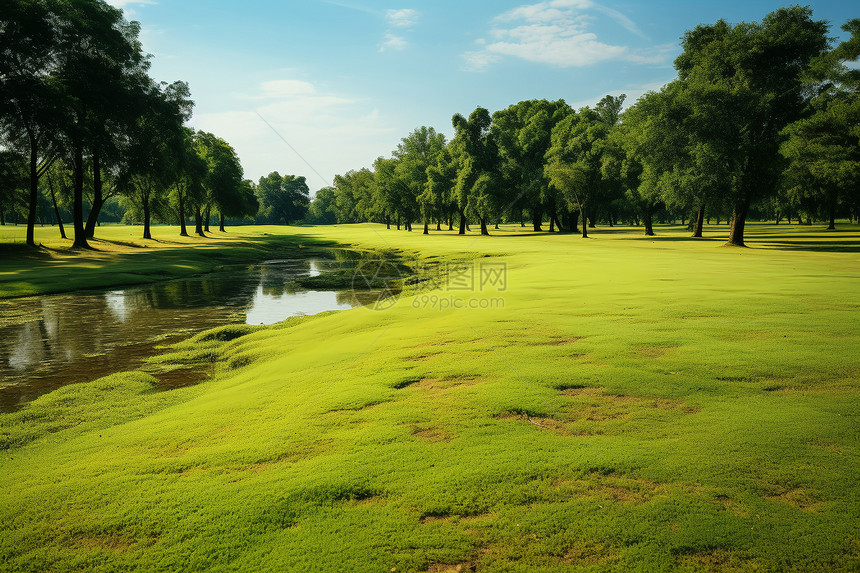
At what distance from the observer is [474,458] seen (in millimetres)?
5020

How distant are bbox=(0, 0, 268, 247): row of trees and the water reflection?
19.6m

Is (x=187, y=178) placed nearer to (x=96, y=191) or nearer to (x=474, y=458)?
(x=96, y=191)

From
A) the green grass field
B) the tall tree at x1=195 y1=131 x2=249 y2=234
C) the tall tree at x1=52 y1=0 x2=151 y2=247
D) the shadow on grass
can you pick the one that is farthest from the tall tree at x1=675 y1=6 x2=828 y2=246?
the tall tree at x1=195 y1=131 x2=249 y2=234

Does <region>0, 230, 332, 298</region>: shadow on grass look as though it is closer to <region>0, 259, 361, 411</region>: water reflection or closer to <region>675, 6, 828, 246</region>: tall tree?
<region>0, 259, 361, 411</region>: water reflection

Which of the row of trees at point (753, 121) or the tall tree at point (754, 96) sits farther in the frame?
the tall tree at point (754, 96)

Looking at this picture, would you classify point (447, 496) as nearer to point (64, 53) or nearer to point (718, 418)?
point (718, 418)

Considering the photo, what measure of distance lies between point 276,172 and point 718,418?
177 meters

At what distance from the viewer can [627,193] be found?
62844mm

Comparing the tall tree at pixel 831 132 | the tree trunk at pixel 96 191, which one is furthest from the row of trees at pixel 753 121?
the tree trunk at pixel 96 191

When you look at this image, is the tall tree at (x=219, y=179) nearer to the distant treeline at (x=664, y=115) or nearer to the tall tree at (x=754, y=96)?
the distant treeline at (x=664, y=115)

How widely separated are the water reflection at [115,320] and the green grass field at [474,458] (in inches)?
95.7

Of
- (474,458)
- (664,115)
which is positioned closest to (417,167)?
(664,115)

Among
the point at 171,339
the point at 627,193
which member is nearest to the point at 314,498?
the point at 171,339

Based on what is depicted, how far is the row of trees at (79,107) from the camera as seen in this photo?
33469mm
